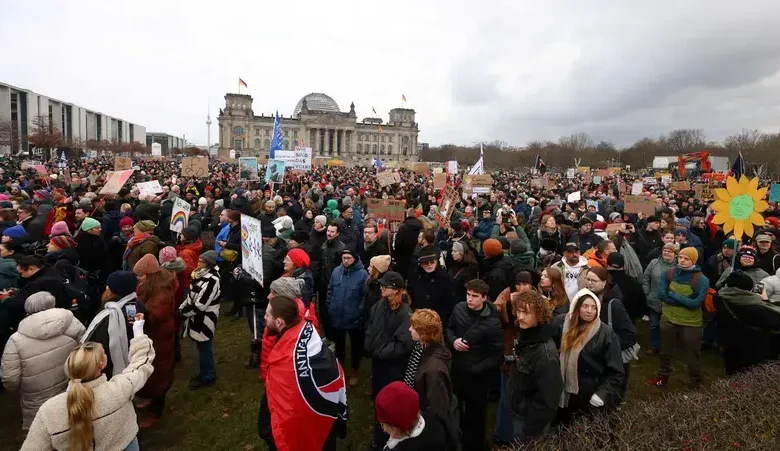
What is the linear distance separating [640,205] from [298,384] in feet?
39.1

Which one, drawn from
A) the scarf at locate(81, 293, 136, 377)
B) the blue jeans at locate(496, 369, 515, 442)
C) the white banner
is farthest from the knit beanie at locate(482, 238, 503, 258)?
the white banner

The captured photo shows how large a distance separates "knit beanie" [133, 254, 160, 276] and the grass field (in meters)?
1.71

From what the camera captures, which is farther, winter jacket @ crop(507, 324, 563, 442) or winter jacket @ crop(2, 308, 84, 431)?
winter jacket @ crop(2, 308, 84, 431)

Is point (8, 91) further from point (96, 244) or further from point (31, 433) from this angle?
point (31, 433)

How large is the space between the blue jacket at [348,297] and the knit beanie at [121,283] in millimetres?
2170

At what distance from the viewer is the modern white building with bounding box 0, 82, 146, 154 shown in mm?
54906

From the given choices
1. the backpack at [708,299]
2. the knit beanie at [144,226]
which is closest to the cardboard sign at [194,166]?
the knit beanie at [144,226]

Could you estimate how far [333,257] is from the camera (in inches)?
262

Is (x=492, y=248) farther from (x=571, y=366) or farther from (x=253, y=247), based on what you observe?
(x=253, y=247)

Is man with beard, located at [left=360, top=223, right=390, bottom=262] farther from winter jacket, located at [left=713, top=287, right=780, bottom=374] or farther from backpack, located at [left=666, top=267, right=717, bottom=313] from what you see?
Result: winter jacket, located at [left=713, top=287, right=780, bottom=374]

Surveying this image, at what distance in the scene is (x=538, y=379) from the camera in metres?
3.38

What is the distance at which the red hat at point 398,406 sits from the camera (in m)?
2.49

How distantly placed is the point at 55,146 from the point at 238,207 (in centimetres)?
5249

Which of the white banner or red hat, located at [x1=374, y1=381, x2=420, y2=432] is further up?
the white banner
